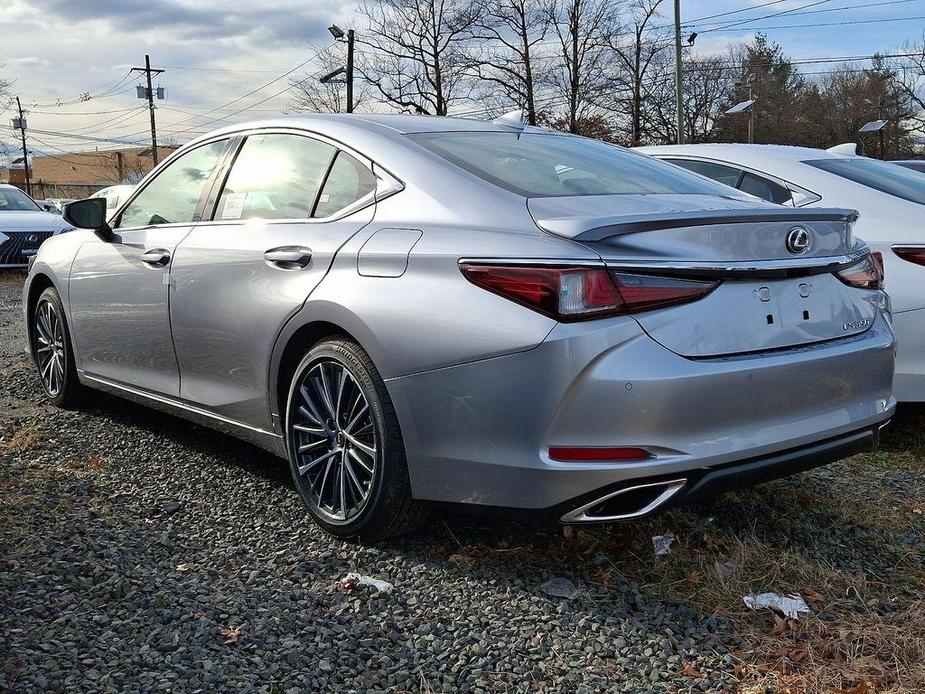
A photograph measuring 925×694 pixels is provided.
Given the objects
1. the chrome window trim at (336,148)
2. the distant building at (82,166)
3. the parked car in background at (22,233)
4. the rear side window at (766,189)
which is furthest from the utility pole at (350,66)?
the distant building at (82,166)

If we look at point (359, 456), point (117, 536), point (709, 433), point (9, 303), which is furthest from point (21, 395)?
point (9, 303)

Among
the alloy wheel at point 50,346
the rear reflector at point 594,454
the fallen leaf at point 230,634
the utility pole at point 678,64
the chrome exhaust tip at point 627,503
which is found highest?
the utility pole at point 678,64

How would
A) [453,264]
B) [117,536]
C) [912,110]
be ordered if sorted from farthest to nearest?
[912,110], [117,536], [453,264]

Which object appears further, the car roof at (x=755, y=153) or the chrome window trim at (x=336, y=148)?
the car roof at (x=755, y=153)

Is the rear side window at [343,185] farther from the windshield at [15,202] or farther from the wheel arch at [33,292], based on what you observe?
the windshield at [15,202]

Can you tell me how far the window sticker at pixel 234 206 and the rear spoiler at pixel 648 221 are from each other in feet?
5.34

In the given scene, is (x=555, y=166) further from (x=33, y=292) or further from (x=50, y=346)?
(x=33, y=292)

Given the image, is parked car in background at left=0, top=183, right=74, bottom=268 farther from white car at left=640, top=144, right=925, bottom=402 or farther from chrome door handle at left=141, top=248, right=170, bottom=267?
white car at left=640, top=144, right=925, bottom=402

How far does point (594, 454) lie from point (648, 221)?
2.20 ft

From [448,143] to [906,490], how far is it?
2379 millimetres

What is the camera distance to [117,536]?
11.4 ft

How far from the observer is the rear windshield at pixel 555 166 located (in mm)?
3191

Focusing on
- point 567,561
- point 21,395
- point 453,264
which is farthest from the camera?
point 21,395

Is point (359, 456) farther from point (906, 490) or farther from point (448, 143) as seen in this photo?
point (906, 490)
